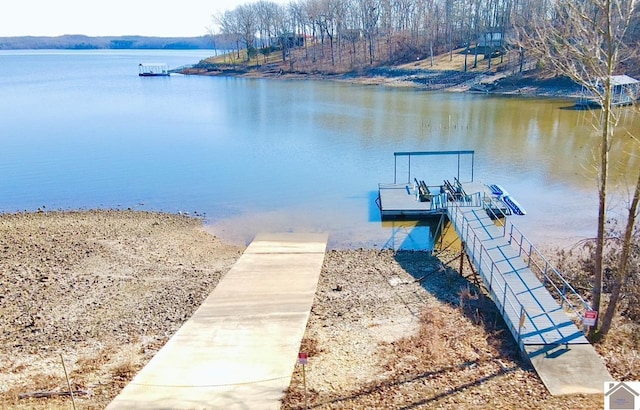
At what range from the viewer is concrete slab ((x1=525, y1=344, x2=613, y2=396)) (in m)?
7.29

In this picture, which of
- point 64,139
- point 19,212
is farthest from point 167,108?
point 19,212

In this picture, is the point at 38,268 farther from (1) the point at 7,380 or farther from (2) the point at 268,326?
(2) the point at 268,326

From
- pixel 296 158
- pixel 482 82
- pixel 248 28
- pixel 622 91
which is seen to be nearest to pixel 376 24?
pixel 248 28

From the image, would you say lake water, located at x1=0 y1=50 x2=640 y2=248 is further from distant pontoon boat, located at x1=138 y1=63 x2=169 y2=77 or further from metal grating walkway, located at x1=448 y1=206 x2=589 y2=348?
distant pontoon boat, located at x1=138 y1=63 x2=169 y2=77

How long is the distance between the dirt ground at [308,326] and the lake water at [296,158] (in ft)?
11.6

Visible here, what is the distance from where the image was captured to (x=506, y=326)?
31.8ft

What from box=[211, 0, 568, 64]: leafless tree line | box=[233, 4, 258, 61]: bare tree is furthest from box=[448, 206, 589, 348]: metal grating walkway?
box=[233, 4, 258, 61]: bare tree

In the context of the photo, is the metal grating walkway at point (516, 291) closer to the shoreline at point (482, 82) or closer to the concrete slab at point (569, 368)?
the concrete slab at point (569, 368)

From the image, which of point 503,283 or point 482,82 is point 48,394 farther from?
point 482,82

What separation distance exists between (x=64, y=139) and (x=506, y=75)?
4647 centimetres

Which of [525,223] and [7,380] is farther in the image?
[525,223]

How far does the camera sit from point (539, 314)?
371 inches

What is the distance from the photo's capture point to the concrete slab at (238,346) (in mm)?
7480

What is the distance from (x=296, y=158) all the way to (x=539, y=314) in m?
19.7
